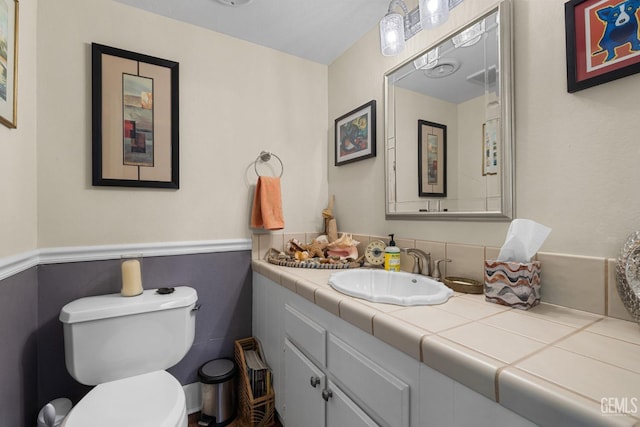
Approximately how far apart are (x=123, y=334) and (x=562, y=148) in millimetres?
1759

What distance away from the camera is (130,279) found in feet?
4.29

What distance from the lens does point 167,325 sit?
1266mm

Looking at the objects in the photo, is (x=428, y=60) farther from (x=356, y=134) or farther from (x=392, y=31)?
(x=356, y=134)

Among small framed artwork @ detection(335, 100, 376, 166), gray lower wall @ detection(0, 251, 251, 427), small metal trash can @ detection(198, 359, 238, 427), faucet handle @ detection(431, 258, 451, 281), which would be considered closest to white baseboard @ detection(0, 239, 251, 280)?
gray lower wall @ detection(0, 251, 251, 427)

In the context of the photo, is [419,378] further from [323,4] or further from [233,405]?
[323,4]

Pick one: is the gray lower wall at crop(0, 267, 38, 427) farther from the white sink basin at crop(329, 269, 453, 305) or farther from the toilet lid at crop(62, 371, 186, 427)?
the white sink basin at crop(329, 269, 453, 305)

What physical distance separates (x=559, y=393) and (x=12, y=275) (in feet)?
5.23

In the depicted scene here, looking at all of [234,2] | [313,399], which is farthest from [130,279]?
[234,2]

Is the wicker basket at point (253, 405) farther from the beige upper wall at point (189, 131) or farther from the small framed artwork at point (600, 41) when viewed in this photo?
the small framed artwork at point (600, 41)

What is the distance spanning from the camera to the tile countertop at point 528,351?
44cm

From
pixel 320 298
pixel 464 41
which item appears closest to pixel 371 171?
pixel 464 41

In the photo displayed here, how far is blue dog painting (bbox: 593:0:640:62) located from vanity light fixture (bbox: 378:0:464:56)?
19.7 inches

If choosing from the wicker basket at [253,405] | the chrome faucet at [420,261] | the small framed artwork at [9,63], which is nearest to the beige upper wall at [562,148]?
the chrome faucet at [420,261]

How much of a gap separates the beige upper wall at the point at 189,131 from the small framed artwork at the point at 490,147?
43.5 inches
